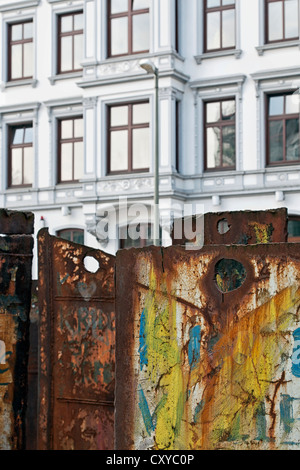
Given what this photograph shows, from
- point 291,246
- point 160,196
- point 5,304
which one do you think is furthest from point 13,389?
point 160,196

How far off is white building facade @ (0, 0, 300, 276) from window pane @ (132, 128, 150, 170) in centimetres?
3

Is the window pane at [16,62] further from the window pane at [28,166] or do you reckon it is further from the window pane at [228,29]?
the window pane at [228,29]

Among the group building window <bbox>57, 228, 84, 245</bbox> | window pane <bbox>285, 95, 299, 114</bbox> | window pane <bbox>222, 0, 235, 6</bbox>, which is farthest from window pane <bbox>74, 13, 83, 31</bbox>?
window pane <bbox>285, 95, 299, 114</bbox>

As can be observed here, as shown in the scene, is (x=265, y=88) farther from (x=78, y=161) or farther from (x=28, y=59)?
(x=28, y=59)

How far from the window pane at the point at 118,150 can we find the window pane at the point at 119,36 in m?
2.34

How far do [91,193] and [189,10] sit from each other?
19.2 ft

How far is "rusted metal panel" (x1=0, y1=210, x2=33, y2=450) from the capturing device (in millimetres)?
3199

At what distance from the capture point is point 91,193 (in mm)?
22359

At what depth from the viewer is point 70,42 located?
24047mm

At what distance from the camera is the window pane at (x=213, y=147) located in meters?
21.8

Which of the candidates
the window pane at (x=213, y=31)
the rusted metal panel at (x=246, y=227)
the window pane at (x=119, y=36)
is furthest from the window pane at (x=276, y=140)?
the rusted metal panel at (x=246, y=227)

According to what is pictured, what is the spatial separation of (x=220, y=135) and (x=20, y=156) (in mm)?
6774

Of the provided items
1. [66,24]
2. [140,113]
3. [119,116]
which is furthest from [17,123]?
[140,113]
